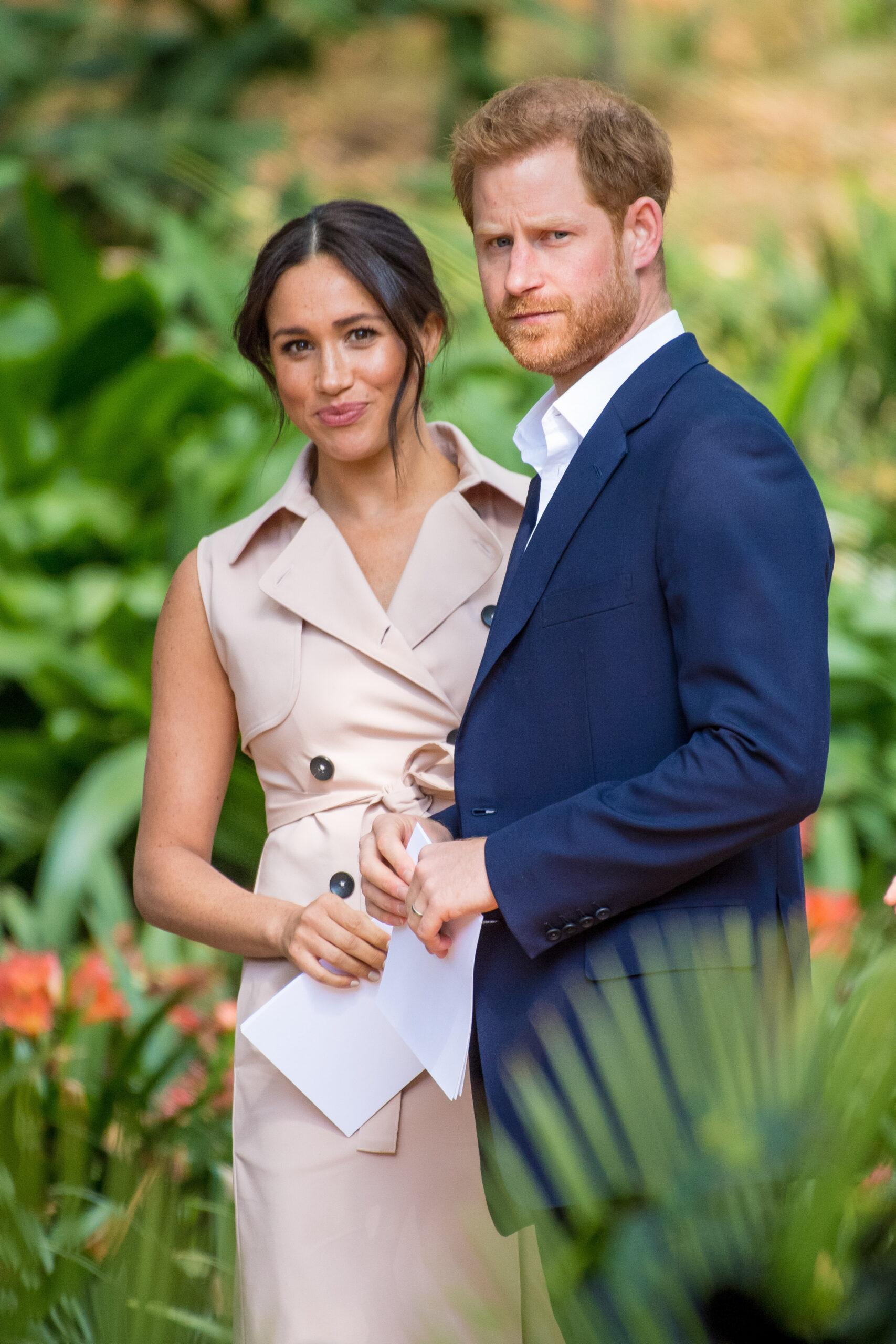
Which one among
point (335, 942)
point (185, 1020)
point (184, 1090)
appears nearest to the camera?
point (335, 942)

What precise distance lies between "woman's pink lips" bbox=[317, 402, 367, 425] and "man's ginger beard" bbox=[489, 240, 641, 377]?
336mm

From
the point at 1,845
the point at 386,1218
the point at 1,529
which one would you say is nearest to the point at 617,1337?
the point at 386,1218

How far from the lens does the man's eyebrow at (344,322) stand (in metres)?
1.58

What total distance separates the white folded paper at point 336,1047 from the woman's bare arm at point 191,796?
0.22 ft

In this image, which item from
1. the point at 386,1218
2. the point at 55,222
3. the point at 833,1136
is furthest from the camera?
the point at 55,222

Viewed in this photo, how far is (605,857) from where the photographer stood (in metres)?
1.13

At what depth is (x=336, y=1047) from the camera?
1526 mm

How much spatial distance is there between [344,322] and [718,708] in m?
0.72

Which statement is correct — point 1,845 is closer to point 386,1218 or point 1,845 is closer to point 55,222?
point 55,222

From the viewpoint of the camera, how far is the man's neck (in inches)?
51.4

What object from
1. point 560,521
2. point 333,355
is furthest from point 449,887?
point 333,355

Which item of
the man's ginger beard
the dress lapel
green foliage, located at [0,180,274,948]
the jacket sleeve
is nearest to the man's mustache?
the man's ginger beard

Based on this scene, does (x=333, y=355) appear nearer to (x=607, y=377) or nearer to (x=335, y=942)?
(x=607, y=377)

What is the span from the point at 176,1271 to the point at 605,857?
1.45ft
